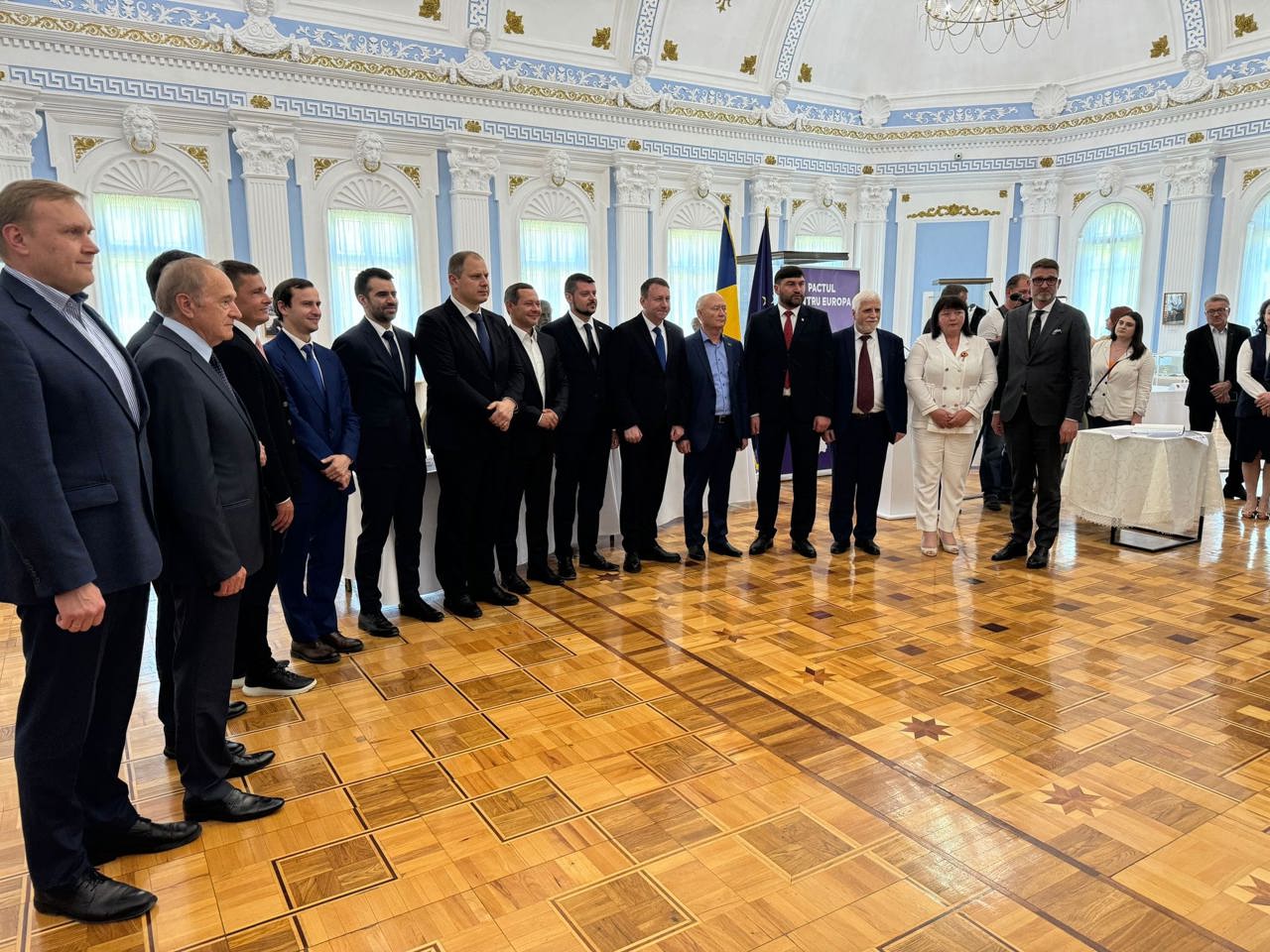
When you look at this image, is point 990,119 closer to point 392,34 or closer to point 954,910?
point 392,34

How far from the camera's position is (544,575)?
4414 millimetres

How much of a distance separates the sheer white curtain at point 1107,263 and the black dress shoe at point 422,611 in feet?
31.7

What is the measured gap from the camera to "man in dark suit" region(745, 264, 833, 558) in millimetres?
4691

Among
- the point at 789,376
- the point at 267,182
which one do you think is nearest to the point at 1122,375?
the point at 789,376

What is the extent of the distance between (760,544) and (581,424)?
135 cm

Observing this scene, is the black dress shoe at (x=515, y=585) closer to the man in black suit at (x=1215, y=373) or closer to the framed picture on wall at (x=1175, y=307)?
the man in black suit at (x=1215, y=373)

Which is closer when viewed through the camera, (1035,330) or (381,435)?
(381,435)

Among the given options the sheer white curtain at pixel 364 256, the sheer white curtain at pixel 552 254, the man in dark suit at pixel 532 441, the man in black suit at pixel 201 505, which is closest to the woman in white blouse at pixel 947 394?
the man in dark suit at pixel 532 441

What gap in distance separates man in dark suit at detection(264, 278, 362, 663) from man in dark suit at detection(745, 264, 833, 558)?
7.43 feet

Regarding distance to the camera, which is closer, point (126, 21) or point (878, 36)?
point (126, 21)

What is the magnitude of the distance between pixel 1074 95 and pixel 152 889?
12168 mm

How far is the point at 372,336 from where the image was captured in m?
3.46

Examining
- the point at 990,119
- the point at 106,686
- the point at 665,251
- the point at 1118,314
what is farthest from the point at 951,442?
the point at 990,119

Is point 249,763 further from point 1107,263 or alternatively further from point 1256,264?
point 1107,263
